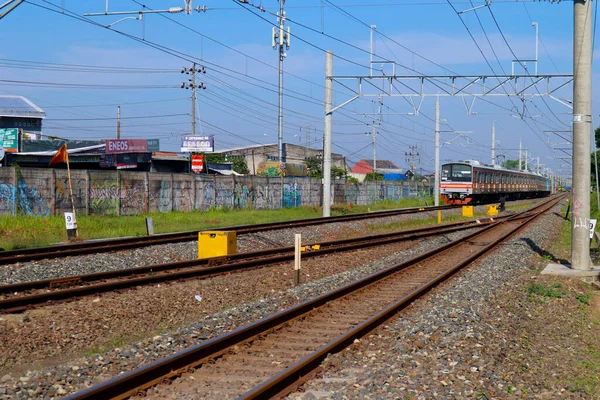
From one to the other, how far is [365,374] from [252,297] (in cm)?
542

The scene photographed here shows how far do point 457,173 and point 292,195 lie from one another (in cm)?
1355

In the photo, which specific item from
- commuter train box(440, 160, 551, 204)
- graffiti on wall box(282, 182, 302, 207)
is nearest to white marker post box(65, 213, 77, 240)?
graffiti on wall box(282, 182, 302, 207)

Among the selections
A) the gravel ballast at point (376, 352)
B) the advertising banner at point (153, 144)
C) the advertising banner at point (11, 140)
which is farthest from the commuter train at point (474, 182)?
the gravel ballast at point (376, 352)

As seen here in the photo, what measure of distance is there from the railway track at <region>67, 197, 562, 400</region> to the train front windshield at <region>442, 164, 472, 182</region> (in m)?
38.0

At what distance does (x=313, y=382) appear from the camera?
6.62 metres

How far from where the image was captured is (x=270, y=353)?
779 centimetres

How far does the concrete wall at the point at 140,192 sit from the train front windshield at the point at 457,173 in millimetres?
8483

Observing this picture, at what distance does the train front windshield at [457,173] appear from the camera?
1953 inches

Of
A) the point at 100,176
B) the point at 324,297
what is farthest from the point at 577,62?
the point at 100,176

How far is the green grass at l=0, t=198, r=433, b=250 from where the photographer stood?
22828mm

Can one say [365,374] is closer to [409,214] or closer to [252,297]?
[252,297]

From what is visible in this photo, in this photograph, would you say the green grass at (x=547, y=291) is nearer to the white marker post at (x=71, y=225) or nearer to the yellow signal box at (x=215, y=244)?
the yellow signal box at (x=215, y=244)

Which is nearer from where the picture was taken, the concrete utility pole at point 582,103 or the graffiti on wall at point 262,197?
the concrete utility pole at point 582,103

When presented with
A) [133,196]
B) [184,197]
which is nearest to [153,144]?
[184,197]
